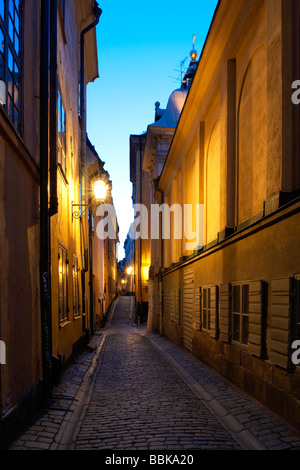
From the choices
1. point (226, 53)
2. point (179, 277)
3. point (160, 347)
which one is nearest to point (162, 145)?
point (179, 277)

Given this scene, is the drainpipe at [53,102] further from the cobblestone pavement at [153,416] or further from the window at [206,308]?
the window at [206,308]

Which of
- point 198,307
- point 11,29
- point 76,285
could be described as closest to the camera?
point 11,29

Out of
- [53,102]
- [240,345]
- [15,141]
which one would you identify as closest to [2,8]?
[15,141]

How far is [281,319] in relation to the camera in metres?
5.66

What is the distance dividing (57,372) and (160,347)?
29.0ft

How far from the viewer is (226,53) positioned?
933 cm

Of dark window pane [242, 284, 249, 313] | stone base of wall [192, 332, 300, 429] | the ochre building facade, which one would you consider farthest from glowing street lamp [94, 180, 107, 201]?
dark window pane [242, 284, 249, 313]

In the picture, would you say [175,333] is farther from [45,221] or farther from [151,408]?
[45,221]

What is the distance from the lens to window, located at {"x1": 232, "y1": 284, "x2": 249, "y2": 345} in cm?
765

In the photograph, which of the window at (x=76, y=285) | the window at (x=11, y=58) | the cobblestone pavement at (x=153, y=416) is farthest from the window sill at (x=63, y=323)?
the window at (x=11, y=58)

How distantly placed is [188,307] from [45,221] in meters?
8.02

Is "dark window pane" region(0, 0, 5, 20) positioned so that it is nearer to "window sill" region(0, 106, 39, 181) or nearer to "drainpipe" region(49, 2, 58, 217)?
"window sill" region(0, 106, 39, 181)
